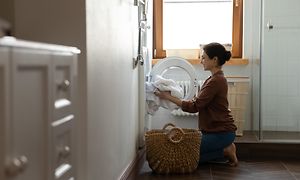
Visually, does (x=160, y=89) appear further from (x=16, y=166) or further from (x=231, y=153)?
(x=16, y=166)

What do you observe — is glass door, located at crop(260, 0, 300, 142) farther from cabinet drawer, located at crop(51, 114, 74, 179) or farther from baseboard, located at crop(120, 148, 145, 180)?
cabinet drawer, located at crop(51, 114, 74, 179)

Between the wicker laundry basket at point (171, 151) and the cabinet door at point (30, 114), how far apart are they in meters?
2.11

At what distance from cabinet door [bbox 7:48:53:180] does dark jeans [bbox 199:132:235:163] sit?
245 centimetres

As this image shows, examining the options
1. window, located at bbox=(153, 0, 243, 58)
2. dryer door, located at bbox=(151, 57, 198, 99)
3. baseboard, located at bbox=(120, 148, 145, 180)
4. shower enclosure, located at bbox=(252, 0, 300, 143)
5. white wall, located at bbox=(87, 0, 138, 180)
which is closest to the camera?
white wall, located at bbox=(87, 0, 138, 180)

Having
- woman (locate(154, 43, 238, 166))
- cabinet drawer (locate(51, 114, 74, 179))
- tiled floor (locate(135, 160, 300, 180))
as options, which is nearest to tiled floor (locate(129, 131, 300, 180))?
tiled floor (locate(135, 160, 300, 180))

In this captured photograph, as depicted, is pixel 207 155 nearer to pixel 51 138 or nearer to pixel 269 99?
A: pixel 269 99

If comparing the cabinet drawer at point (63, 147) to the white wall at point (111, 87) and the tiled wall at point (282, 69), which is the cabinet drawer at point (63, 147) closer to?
the white wall at point (111, 87)

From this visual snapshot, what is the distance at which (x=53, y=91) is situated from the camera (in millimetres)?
1087

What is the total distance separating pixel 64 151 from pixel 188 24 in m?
3.47

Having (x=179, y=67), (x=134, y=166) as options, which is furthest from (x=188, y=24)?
(x=134, y=166)

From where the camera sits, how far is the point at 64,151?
3.98ft

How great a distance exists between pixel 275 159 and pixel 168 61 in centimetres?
121

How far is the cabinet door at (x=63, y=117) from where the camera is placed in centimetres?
112

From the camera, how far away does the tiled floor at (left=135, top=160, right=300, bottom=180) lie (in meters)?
3.07
